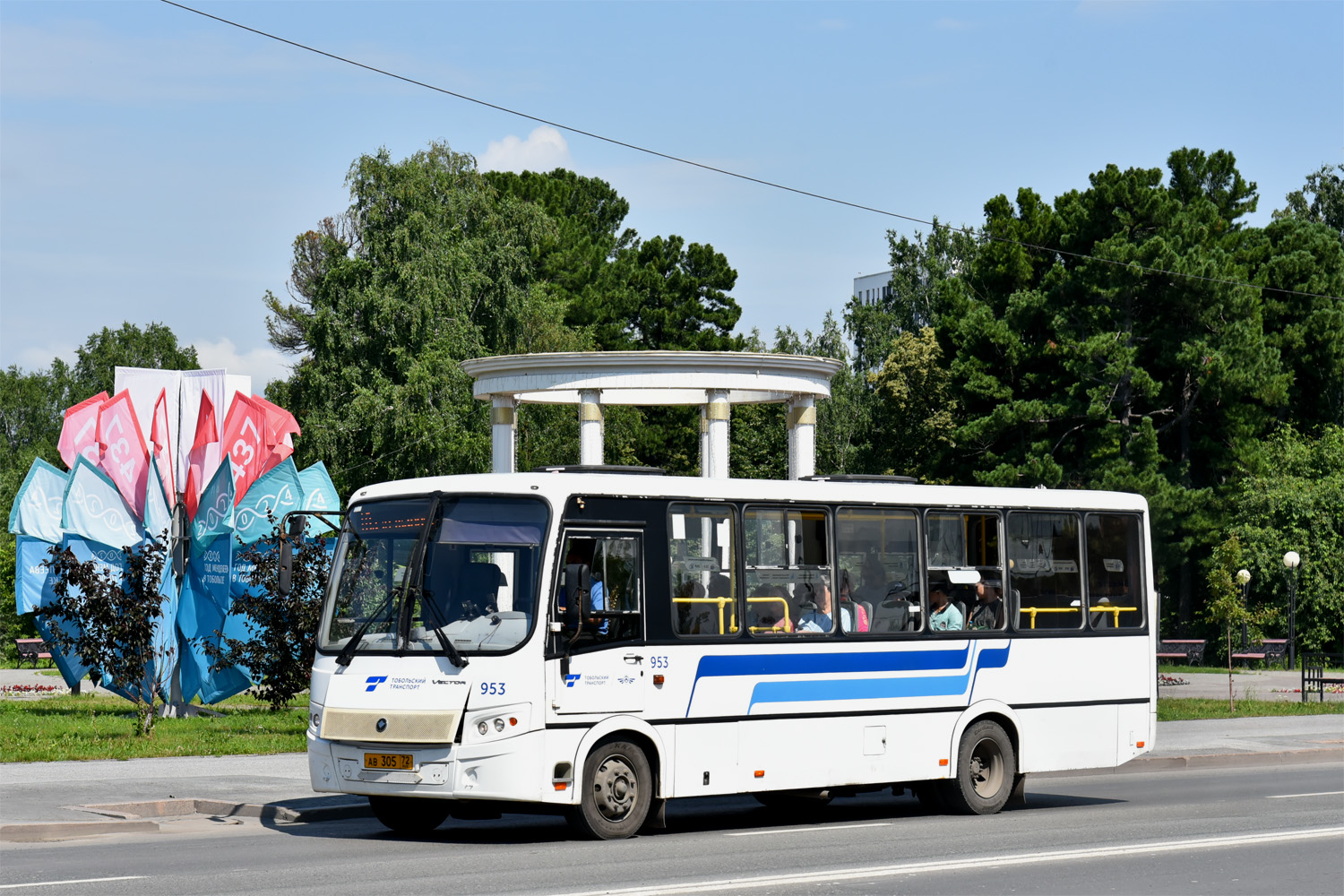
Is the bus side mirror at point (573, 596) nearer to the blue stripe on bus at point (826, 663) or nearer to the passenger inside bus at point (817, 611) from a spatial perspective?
the blue stripe on bus at point (826, 663)

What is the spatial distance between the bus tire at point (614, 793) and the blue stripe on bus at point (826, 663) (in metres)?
0.69

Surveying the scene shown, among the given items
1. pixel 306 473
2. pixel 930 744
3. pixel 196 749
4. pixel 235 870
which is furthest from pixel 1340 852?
pixel 306 473

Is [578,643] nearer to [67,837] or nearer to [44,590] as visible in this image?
[67,837]

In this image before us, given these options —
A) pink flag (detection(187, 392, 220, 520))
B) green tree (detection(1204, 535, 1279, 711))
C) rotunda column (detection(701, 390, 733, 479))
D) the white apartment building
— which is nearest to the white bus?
pink flag (detection(187, 392, 220, 520))

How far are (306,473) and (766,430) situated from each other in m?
47.5

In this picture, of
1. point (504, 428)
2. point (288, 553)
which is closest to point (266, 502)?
point (504, 428)

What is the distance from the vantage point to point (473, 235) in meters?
58.1

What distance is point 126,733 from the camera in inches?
870

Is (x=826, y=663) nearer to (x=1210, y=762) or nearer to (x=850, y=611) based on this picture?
(x=850, y=611)

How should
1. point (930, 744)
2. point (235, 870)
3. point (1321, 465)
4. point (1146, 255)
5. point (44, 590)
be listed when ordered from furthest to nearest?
1. point (1321, 465)
2. point (1146, 255)
3. point (44, 590)
4. point (930, 744)
5. point (235, 870)

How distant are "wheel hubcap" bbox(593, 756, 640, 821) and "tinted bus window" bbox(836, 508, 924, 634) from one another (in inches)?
108

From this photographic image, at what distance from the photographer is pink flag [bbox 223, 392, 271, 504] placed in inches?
1021

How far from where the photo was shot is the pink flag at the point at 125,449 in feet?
83.8

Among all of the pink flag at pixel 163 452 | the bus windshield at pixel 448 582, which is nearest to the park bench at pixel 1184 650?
the pink flag at pixel 163 452
